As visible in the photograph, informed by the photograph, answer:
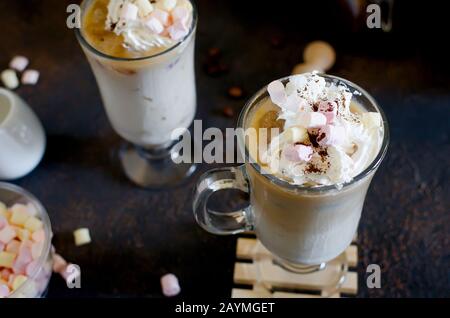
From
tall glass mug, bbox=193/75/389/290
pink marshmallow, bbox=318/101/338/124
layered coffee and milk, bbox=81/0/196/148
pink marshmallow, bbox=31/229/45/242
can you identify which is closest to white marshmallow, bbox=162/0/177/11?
layered coffee and milk, bbox=81/0/196/148

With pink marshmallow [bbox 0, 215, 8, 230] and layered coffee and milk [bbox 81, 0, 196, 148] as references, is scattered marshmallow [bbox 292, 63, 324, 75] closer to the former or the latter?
layered coffee and milk [bbox 81, 0, 196, 148]

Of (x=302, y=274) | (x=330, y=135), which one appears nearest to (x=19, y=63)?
(x=302, y=274)

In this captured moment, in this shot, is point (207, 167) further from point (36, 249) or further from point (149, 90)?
point (36, 249)

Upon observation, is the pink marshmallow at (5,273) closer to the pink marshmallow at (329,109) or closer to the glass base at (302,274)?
the glass base at (302,274)

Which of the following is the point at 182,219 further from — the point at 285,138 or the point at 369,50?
the point at 369,50
